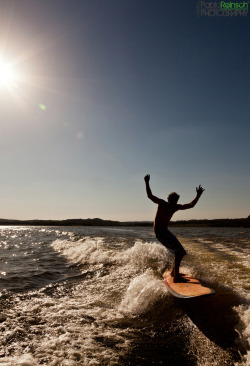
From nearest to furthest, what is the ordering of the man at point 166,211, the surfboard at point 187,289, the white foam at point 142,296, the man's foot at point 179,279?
the surfboard at point 187,289 → the white foam at point 142,296 → the man's foot at point 179,279 → the man at point 166,211

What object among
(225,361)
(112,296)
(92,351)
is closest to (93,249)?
(112,296)

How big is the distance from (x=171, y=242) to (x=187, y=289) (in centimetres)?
131

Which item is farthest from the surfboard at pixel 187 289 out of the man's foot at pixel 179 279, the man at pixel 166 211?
the man at pixel 166 211

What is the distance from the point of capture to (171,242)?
6.00 meters

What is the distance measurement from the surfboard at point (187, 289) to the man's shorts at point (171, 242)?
0.79 metres

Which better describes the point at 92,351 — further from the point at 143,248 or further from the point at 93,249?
the point at 93,249

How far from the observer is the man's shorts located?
19.5ft

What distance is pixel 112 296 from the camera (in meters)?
6.22

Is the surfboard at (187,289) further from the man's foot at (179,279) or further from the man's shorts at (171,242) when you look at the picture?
the man's shorts at (171,242)

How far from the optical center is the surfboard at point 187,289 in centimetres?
458

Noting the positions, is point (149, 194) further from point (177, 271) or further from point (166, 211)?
point (177, 271)

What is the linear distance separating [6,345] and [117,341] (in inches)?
79.8

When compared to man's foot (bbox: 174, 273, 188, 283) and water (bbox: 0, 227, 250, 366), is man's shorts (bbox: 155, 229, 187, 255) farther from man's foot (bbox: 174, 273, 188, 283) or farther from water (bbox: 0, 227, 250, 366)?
water (bbox: 0, 227, 250, 366)

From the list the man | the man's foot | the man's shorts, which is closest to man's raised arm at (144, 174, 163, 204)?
the man
